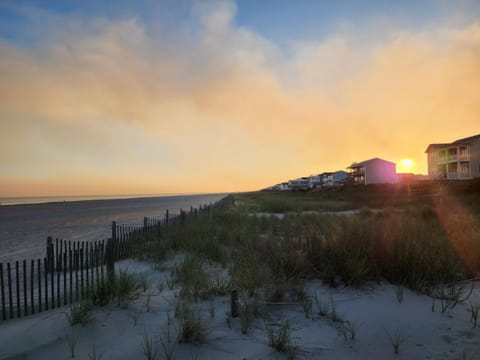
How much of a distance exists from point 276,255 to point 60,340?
373cm

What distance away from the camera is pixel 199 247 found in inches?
316

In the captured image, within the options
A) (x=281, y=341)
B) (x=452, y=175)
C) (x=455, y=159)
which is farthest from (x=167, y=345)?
(x=455, y=159)

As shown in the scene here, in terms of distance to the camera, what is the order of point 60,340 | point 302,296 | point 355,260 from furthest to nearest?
point 355,260 → point 302,296 → point 60,340

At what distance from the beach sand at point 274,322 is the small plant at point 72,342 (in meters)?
0.03

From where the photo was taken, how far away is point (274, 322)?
3.70m

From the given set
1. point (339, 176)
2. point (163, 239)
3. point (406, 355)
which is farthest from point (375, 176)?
point (406, 355)

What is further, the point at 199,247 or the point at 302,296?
the point at 199,247

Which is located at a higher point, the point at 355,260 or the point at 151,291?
the point at 355,260

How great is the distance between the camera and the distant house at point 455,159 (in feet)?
130

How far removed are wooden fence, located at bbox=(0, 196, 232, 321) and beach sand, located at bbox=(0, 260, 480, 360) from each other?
0.40 m

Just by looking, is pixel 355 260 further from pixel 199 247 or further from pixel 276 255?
pixel 199 247

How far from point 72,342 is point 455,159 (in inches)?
2104

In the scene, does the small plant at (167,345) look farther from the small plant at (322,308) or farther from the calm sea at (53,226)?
the calm sea at (53,226)

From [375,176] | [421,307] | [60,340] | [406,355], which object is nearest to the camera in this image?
[406,355]
